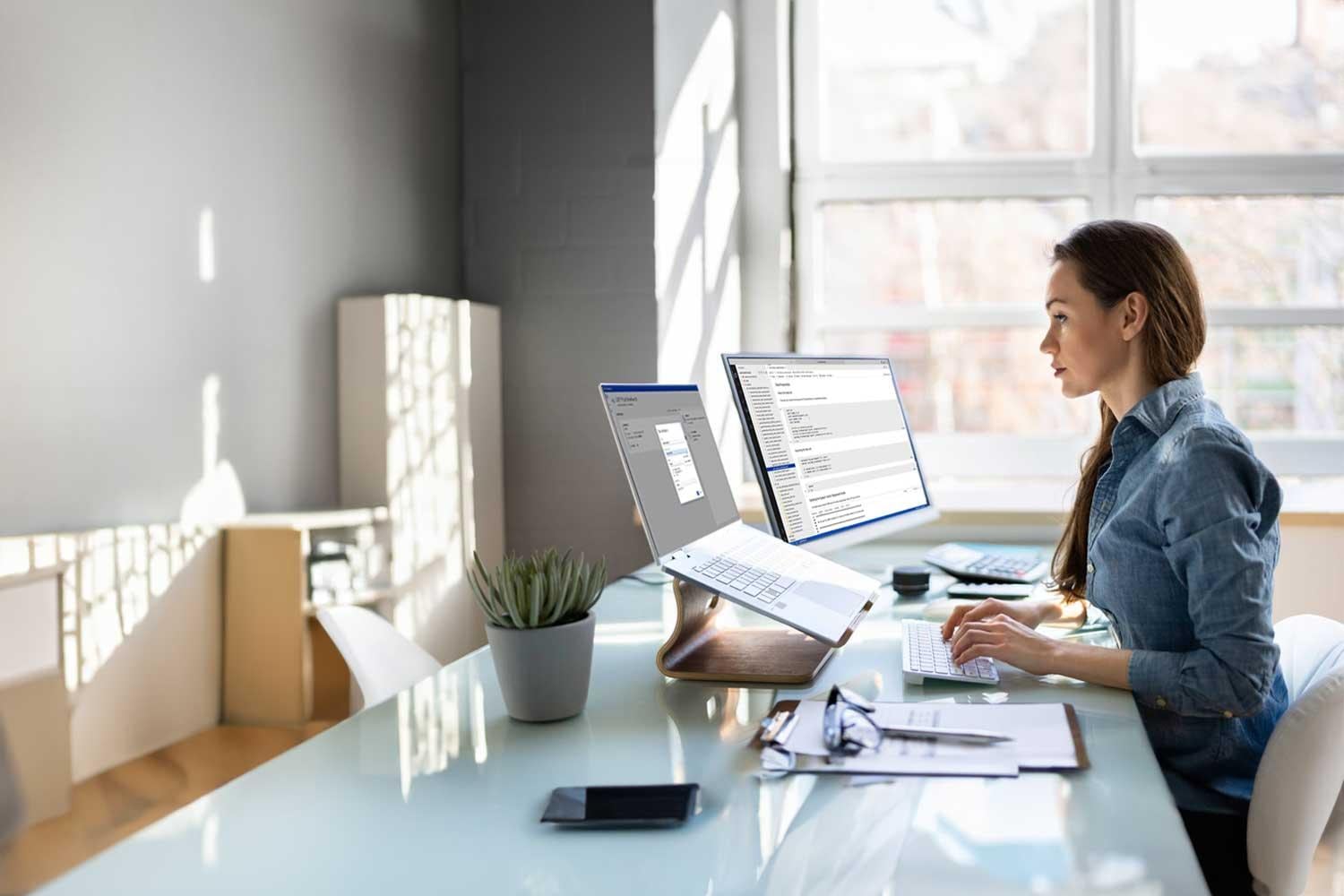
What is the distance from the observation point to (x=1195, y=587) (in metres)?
1.36

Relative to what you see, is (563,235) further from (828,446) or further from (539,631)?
(539,631)

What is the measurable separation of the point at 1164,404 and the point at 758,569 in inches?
22.8

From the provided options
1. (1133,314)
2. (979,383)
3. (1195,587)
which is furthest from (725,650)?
(979,383)

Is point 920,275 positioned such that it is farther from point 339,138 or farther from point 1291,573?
point 339,138

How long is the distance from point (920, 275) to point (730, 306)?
0.66m

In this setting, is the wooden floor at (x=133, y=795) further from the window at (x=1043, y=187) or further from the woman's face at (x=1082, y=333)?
the window at (x=1043, y=187)

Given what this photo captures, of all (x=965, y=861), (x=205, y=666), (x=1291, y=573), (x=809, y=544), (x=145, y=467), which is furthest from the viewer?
(x=1291, y=573)

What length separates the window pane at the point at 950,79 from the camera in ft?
12.5

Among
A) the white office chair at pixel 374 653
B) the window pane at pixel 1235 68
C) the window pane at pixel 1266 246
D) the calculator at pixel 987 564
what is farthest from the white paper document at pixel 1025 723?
the window pane at pixel 1235 68

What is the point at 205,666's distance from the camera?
2.76m

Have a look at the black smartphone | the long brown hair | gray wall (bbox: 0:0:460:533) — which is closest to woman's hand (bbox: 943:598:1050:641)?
the long brown hair

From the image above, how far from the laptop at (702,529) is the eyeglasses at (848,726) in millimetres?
222

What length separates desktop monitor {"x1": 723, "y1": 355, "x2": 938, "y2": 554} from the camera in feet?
6.06

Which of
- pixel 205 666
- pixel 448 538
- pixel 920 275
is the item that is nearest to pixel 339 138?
pixel 448 538
